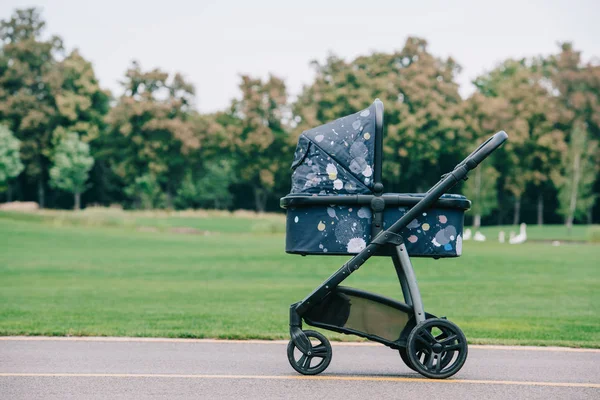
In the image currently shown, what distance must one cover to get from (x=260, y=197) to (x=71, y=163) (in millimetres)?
14088

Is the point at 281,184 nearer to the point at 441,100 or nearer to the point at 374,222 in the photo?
the point at 441,100

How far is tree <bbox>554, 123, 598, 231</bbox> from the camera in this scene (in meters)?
49.2

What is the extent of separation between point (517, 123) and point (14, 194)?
38.3m

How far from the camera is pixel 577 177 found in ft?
163

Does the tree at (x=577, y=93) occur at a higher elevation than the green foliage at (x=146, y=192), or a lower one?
higher

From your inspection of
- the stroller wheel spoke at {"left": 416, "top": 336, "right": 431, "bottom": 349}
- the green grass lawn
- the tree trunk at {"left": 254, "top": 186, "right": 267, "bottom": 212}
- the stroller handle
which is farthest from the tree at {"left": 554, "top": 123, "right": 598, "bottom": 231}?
the stroller wheel spoke at {"left": 416, "top": 336, "right": 431, "bottom": 349}

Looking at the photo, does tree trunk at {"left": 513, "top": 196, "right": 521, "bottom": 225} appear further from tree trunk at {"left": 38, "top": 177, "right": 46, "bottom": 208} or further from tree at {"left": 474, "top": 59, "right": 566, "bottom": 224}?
tree trunk at {"left": 38, "top": 177, "right": 46, "bottom": 208}

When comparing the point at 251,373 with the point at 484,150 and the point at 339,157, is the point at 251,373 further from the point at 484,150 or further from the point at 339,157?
the point at 484,150

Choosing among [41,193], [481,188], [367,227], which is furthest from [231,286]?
[41,193]

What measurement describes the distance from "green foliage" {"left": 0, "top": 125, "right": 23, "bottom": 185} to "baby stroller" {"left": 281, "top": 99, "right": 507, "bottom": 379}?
Answer: 52.9 m

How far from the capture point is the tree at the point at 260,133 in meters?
56.6

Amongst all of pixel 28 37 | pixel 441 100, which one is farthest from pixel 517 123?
pixel 28 37

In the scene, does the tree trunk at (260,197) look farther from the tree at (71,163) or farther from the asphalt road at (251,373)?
the asphalt road at (251,373)

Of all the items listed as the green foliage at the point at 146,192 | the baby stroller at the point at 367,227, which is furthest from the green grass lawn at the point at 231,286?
the green foliage at the point at 146,192
